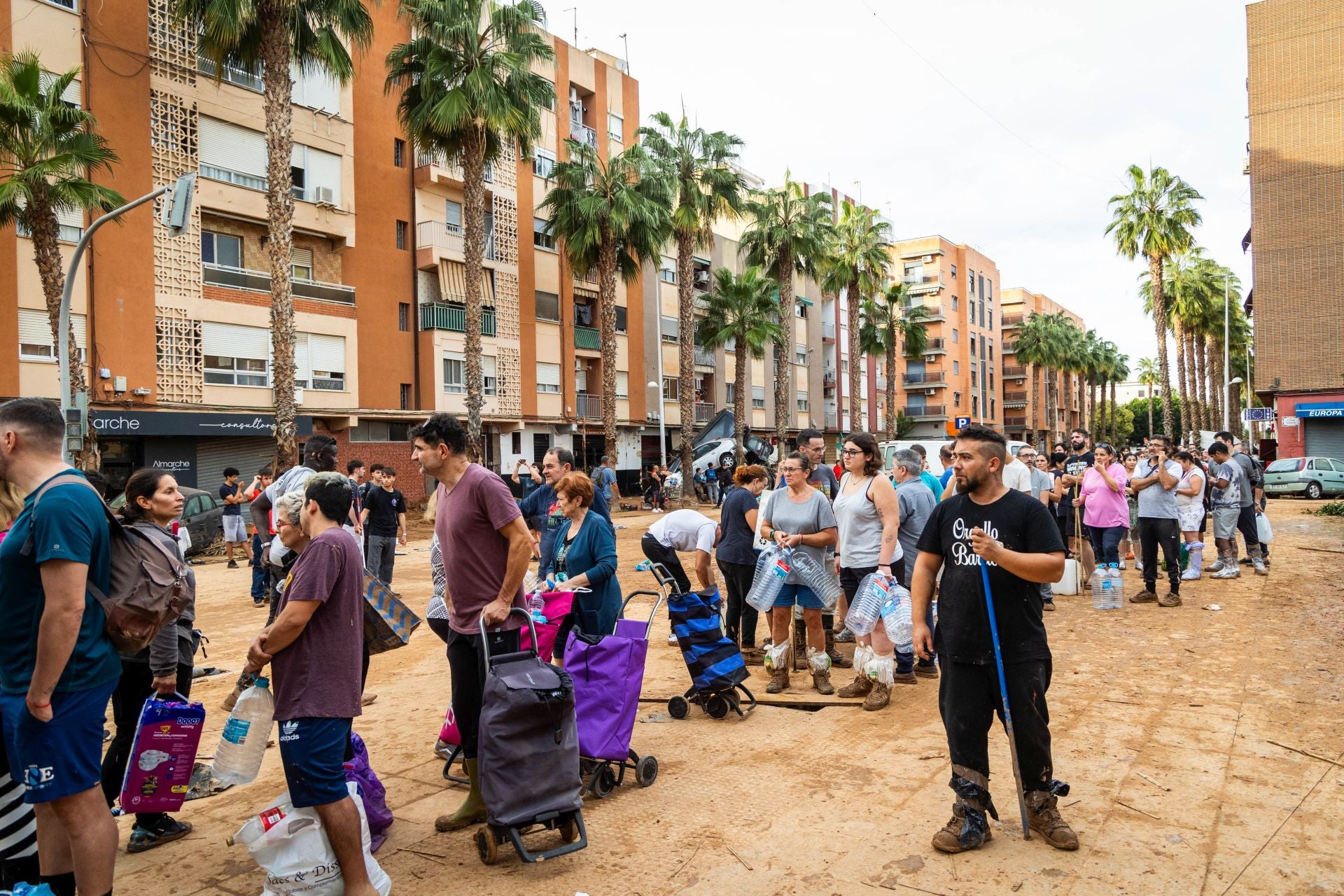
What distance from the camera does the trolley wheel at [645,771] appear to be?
4.90 metres

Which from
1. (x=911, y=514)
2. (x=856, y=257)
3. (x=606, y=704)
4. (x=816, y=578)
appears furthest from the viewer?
(x=856, y=257)

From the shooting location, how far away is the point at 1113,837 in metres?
4.07

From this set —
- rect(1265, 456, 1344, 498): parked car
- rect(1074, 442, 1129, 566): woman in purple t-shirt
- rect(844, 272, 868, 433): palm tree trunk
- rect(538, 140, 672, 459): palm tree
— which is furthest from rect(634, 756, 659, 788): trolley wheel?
rect(844, 272, 868, 433): palm tree trunk

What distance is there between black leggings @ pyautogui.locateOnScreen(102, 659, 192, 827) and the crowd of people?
0.01 m

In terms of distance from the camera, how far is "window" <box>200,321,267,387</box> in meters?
24.0

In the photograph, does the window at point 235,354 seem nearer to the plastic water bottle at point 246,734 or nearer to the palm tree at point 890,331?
the plastic water bottle at point 246,734

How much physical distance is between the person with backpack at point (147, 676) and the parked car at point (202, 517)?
610 inches

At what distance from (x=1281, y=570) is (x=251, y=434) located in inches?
963

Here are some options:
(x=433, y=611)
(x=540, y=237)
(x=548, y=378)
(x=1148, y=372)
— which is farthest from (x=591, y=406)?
(x=1148, y=372)

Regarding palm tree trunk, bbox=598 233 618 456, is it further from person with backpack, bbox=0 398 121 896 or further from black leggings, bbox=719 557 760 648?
person with backpack, bbox=0 398 121 896

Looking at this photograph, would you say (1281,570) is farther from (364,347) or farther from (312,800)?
(364,347)

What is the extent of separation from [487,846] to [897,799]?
86.0 inches

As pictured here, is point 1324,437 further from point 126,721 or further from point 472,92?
point 126,721

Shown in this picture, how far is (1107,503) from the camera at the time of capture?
10.6 m
